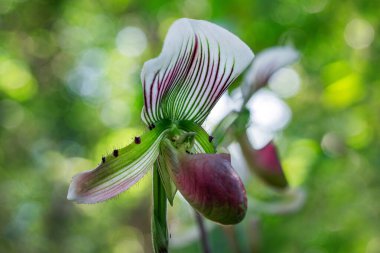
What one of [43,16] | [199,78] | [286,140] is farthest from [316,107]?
[43,16]

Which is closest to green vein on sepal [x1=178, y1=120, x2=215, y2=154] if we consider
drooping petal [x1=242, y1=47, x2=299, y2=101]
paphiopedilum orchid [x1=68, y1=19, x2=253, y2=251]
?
paphiopedilum orchid [x1=68, y1=19, x2=253, y2=251]

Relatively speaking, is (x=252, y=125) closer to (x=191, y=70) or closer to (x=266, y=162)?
(x=266, y=162)

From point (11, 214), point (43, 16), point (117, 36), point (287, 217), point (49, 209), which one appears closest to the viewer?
point (287, 217)

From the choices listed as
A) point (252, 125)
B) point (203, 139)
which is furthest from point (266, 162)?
point (203, 139)

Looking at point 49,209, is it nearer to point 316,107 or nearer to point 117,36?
point 117,36

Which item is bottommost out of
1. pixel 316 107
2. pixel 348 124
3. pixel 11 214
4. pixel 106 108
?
pixel 348 124

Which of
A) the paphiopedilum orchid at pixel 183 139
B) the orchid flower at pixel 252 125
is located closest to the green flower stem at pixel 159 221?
the paphiopedilum orchid at pixel 183 139

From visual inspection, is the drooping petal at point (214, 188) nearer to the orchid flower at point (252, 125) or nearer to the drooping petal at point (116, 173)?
the drooping petal at point (116, 173)
